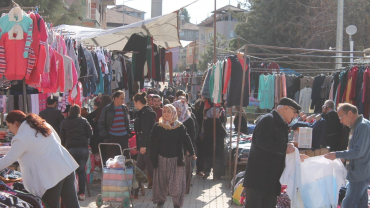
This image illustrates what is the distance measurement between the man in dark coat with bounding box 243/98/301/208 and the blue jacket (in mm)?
1119

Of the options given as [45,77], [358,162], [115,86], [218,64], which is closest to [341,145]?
[218,64]

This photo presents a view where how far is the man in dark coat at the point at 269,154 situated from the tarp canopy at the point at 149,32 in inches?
207

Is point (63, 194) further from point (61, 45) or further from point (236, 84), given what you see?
point (236, 84)

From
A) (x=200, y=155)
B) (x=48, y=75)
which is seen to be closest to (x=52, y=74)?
(x=48, y=75)

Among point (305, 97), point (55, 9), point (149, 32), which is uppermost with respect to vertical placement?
point (55, 9)

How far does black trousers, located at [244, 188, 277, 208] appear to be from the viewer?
5273mm

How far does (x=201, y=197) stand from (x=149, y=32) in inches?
197

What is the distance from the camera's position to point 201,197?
330 inches

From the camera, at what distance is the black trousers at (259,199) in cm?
527

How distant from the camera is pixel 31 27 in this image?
554 cm

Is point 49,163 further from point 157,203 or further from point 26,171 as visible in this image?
point 157,203

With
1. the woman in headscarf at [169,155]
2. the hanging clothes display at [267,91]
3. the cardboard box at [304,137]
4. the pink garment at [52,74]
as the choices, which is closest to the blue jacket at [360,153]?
the cardboard box at [304,137]

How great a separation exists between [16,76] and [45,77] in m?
0.70

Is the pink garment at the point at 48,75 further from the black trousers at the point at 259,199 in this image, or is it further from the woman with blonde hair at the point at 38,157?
the black trousers at the point at 259,199
